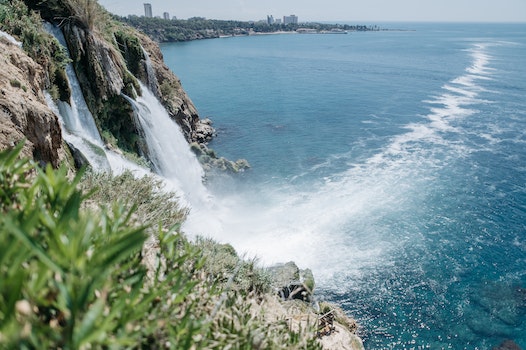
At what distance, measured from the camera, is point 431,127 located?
119 feet

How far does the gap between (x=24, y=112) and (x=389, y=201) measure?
19996mm

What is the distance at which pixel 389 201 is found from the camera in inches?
905

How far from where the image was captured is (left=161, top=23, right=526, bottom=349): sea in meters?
15.6

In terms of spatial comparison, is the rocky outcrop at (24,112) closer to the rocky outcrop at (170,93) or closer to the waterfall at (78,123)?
the waterfall at (78,123)

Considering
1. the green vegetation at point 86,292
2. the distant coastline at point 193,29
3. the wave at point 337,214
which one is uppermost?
the distant coastline at point 193,29

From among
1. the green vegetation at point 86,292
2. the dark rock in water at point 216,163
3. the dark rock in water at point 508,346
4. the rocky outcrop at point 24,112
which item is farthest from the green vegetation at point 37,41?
the dark rock in water at point 508,346

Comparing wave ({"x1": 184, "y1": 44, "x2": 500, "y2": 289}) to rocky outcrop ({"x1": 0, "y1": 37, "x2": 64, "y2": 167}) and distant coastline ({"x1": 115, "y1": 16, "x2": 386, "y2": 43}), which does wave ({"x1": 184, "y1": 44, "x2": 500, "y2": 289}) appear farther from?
distant coastline ({"x1": 115, "y1": 16, "x2": 386, "y2": 43})

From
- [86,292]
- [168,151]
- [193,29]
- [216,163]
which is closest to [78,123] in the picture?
[168,151]

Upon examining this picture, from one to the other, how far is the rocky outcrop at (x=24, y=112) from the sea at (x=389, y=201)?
19.2 feet

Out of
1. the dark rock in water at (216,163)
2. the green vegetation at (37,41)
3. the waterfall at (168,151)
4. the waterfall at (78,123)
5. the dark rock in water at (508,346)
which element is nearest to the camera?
the green vegetation at (37,41)

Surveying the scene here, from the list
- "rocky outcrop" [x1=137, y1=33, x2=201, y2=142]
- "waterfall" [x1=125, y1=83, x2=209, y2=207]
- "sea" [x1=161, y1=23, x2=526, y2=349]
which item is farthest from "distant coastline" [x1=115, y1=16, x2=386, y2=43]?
"waterfall" [x1=125, y1=83, x2=209, y2=207]

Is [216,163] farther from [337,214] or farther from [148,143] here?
[337,214]

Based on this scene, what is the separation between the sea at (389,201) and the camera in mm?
15609

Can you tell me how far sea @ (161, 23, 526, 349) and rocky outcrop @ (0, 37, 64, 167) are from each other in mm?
5850
